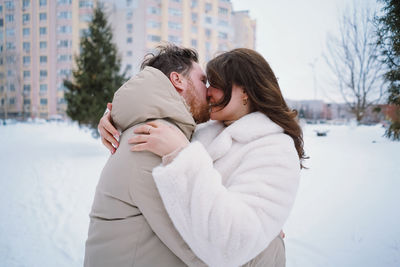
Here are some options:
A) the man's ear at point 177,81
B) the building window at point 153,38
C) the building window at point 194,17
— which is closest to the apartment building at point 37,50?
the man's ear at point 177,81

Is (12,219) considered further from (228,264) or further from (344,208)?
(344,208)

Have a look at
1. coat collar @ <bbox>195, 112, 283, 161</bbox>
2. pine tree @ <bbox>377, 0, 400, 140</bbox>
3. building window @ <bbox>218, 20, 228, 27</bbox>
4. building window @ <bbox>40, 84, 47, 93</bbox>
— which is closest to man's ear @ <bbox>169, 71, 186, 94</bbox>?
coat collar @ <bbox>195, 112, 283, 161</bbox>

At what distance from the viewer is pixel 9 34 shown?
5934mm

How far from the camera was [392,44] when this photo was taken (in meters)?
2.56

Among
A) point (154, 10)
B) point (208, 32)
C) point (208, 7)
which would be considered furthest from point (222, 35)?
point (154, 10)

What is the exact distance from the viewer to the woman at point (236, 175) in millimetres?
881

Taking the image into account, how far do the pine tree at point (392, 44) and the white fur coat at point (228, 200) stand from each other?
2447 millimetres

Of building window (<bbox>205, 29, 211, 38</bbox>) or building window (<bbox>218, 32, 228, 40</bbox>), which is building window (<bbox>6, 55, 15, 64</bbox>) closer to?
building window (<bbox>205, 29, 211, 38</bbox>)

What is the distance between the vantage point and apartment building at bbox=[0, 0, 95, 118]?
6271 mm

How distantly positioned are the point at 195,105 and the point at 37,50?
18.7 metres

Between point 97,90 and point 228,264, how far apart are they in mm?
11848

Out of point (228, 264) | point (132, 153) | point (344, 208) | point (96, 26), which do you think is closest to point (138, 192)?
point (132, 153)

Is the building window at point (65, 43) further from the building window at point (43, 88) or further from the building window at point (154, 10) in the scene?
the building window at point (154, 10)

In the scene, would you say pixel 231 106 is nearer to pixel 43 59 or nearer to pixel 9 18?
pixel 9 18
